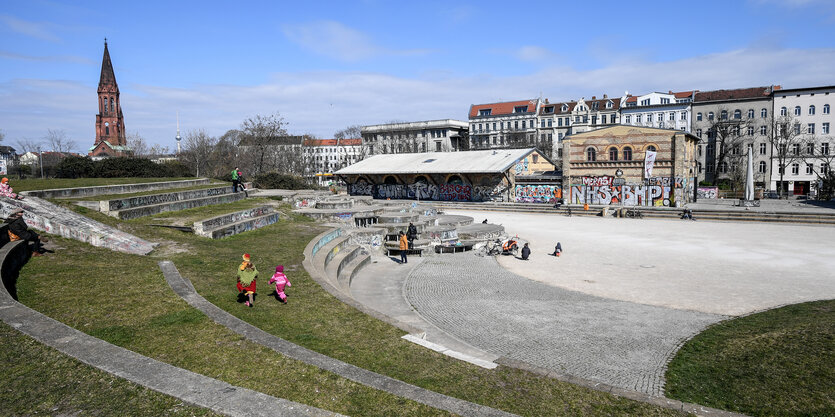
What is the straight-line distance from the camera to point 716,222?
34000 millimetres

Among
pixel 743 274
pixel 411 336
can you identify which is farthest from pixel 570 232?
pixel 411 336

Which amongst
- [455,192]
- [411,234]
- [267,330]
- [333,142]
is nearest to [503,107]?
[455,192]

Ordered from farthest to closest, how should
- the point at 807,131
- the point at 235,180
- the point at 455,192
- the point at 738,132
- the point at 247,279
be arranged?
the point at 738,132
the point at 807,131
the point at 455,192
the point at 235,180
the point at 247,279

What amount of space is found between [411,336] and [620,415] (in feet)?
14.0

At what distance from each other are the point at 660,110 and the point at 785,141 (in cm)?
1991

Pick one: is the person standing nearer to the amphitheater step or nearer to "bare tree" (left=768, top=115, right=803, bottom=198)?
the amphitheater step

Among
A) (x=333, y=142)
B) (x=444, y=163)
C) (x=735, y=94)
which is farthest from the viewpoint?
(x=333, y=142)

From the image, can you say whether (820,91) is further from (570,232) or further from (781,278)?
(781,278)

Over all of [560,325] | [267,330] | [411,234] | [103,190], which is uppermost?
[103,190]

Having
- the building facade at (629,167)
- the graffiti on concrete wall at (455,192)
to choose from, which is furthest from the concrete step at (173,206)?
the building facade at (629,167)

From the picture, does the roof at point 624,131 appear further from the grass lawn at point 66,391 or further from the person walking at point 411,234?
the grass lawn at point 66,391

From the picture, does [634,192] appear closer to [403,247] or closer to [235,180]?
[403,247]

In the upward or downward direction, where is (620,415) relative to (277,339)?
downward

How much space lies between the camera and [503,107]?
9838cm
